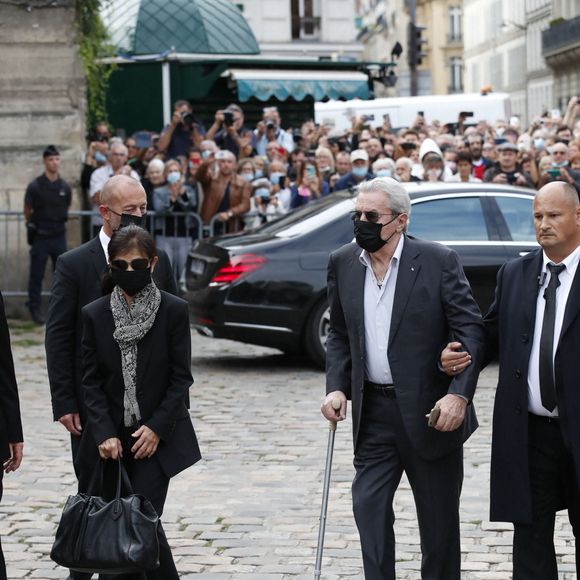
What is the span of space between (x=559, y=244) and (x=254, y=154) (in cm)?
1565

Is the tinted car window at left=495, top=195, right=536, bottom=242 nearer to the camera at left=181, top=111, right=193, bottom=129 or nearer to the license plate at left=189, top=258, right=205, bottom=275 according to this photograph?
the license plate at left=189, top=258, right=205, bottom=275

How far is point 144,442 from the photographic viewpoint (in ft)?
19.5

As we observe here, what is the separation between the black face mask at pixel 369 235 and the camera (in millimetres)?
6098

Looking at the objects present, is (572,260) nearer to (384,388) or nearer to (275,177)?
(384,388)

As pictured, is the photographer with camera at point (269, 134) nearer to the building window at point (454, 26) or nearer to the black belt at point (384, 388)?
the black belt at point (384, 388)

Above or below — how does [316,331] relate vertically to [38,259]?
below

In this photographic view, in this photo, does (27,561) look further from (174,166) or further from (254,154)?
(254,154)

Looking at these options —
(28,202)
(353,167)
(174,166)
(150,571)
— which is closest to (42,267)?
(28,202)

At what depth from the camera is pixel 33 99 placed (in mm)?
18062

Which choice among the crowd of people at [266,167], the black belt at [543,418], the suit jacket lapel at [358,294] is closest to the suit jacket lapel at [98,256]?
the suit jacket lapel at [358,294]

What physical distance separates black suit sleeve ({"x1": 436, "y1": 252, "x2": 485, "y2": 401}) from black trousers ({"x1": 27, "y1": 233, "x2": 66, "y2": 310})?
11.4m

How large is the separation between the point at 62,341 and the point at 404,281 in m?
1.55

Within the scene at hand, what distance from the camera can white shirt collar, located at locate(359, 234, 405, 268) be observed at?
6148 mm

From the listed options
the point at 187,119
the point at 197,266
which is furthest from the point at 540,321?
the point at 187,119
